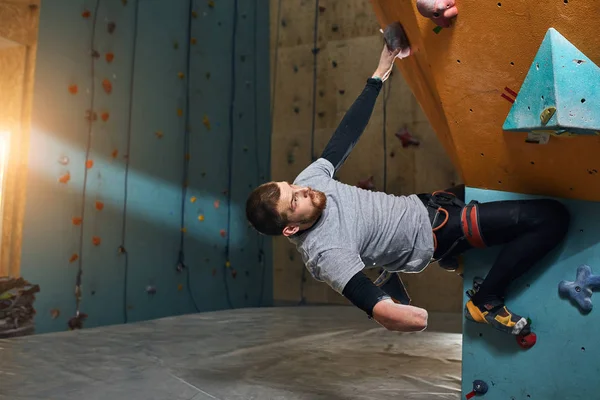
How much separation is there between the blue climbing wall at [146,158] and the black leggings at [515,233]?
7.34 ft

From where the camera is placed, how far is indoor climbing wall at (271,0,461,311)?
4066 millimetres

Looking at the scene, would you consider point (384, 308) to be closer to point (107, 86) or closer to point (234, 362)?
point (234, 362)

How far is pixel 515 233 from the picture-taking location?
1.58 meters

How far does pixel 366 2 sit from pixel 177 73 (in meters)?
1.67

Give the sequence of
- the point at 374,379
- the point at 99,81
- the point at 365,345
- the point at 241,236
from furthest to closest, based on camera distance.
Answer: the point at 241,236 < the point at 99,81 < the point at 365,345 < the point at 374,379

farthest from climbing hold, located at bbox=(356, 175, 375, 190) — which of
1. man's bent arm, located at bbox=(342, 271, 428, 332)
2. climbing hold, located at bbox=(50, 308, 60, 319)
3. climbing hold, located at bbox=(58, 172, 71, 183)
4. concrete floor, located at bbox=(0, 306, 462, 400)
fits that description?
man's bent arm, located at bbox=(342, 271, 428, 332)

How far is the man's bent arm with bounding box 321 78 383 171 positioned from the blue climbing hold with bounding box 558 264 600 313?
2.56ft

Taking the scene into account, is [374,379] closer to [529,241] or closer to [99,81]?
[529,241]

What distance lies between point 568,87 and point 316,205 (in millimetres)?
719

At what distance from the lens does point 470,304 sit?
1.68 meters

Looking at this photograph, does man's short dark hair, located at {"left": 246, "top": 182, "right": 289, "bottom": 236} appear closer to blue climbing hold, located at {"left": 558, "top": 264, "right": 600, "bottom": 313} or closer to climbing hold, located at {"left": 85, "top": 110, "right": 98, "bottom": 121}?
blue climbing hold, located at {"left": 558, "top": 264, "right": 600, "bottom": 313}

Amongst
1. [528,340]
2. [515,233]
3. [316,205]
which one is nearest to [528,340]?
[528,340]

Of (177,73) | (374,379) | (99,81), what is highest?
(177,73)

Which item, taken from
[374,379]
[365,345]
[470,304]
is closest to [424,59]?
[470,304]
